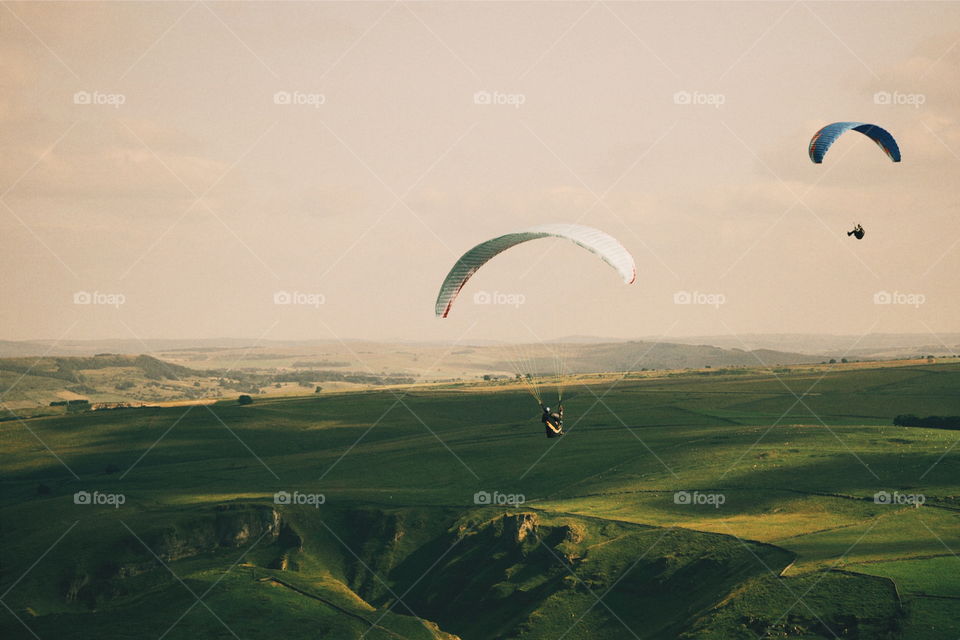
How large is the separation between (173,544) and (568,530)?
3994cm

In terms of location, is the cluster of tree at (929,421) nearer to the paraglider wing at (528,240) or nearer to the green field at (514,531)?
the green field at (514,531)

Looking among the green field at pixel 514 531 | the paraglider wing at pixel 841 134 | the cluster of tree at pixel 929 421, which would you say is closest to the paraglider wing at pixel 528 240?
the paraglider wing at pixel 841 134

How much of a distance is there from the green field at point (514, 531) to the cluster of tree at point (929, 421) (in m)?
2.31

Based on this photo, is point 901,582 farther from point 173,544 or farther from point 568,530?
point 173,544

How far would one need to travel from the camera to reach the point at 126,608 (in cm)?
6888

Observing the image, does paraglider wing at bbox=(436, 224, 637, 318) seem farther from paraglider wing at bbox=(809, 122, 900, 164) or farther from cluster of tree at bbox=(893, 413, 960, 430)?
cluster of tree at bbox=(893, 413, 960, 430)

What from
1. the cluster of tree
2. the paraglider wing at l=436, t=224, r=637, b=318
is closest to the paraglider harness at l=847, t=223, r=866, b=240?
the paraglider wing at l=436, t=224, r=637, b=318

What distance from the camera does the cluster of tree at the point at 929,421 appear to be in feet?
395

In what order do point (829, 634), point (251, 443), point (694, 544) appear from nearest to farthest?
point (829, 634) < point (694, 544) < point (251, 443)

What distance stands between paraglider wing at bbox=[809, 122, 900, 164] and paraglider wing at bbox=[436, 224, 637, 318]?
16910 millimetres

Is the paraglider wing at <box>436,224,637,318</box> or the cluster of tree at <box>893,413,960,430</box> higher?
the cluster of tree at <box>893,413,960,430</box>

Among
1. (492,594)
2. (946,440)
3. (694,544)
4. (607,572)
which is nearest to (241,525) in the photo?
(492,594)

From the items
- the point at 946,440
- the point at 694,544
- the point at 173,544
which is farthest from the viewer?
the point at 946,440

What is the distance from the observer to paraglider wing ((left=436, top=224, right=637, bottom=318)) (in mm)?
39031
